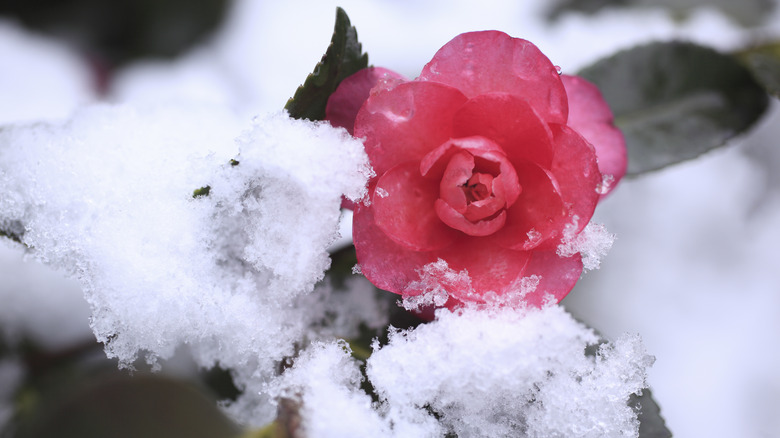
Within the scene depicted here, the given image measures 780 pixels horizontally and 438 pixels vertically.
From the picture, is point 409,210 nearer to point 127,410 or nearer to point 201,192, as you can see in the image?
point 201,192

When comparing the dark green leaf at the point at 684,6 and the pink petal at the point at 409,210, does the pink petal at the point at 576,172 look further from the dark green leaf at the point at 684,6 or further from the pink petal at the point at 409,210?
the dark green leaf at the point at 684,6

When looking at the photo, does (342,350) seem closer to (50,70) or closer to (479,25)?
(479,25)

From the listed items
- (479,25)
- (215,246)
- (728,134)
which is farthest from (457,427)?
(479,25)

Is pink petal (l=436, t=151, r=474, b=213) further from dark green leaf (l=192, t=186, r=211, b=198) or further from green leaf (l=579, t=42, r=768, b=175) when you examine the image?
green leaf (l=579, t=42, r=768, b=175)

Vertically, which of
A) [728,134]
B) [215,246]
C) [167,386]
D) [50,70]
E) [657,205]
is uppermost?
[50,70]

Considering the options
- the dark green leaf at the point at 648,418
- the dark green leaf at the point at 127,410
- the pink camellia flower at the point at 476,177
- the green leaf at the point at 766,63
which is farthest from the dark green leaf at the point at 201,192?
the green leaf at the point at 766,63

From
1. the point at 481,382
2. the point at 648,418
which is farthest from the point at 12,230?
the point at 648,418
